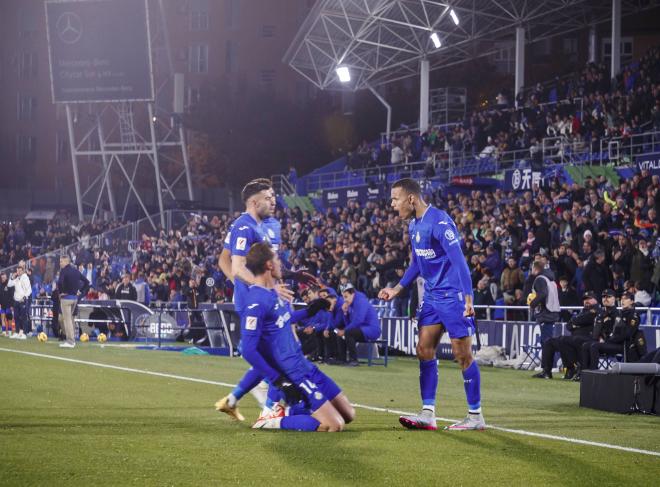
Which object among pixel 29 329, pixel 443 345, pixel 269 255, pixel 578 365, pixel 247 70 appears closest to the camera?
pixel 269 255

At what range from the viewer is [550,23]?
1753 inches

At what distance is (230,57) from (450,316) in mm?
75618

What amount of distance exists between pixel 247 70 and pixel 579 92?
48.2 meters

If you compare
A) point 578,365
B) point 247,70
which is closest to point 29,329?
point 578,365

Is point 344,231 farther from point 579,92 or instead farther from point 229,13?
point 229,13

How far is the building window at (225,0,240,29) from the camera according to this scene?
84.5 metres

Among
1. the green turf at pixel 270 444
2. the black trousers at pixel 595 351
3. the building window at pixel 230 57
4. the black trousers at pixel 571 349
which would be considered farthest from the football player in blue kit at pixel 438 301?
the building window at pixel 230 57

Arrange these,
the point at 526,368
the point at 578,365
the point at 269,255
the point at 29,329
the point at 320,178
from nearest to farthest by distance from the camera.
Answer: the point at 269,255 → the point at 578,365 → the point at 526,368 → the point at 29,329 → the point at 320,178

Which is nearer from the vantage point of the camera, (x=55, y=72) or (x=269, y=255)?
(x=269, y=255)

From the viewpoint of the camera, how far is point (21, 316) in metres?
32.5

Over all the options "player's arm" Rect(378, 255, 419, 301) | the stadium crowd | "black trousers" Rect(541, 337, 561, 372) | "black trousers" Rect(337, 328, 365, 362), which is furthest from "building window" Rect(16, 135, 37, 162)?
"player's arm" Rect(378, 255, 419, 301)

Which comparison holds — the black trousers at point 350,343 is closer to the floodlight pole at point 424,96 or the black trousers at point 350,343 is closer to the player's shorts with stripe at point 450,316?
the player's shorts with stripe at point 450,316

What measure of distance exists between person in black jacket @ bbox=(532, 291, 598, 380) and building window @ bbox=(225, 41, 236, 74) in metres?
66.3

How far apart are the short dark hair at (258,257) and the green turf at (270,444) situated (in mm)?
1426
